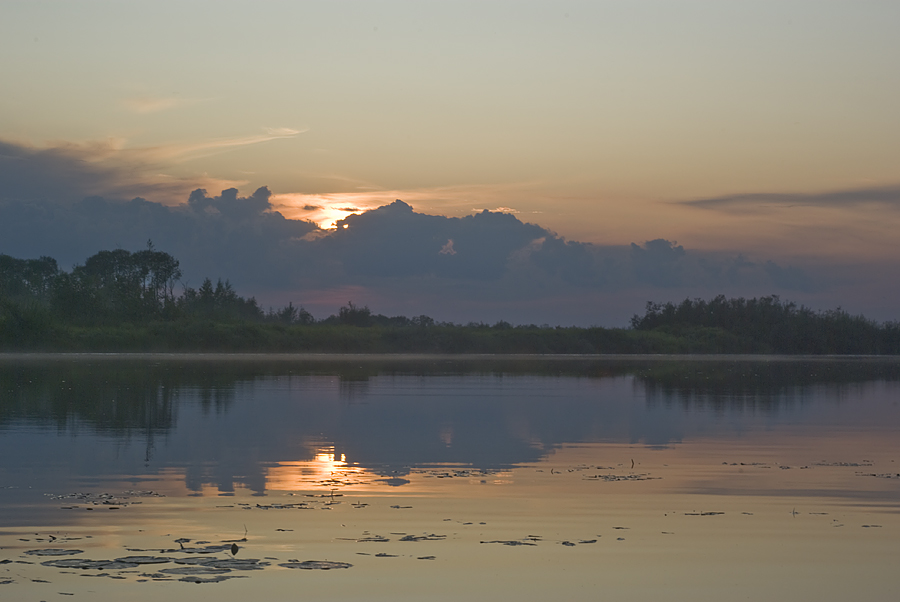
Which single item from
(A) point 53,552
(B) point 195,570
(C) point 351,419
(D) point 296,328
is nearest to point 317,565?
(B) point 195,570

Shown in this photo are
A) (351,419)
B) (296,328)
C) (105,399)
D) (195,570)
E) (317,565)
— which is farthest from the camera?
(296,328)

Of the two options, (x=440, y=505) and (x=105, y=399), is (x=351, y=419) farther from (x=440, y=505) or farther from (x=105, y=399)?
(x=440, y=505)

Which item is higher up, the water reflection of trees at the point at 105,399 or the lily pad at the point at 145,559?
the lily pad at the point at 145,559

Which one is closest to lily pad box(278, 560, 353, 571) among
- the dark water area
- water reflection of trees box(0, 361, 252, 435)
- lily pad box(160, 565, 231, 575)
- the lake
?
the lake

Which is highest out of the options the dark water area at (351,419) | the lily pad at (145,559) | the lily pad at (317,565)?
the lily pad at (145,559)

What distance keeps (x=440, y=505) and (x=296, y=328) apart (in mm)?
90512

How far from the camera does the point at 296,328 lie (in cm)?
10112

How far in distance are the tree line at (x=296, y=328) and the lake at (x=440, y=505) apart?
67.2 meters

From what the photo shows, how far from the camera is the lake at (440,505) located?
27.3 ft

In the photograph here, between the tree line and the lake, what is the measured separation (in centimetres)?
6717

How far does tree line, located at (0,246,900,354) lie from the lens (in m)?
90.4

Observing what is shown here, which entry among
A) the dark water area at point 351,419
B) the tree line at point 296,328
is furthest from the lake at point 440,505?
the tree line at point 296,328

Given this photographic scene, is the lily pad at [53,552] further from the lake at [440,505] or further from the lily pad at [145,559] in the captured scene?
the lily pad at [145,559]

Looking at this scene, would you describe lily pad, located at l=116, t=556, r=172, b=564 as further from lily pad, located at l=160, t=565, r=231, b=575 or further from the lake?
lily pad, located at l=160, t=565, r=231, b=575
